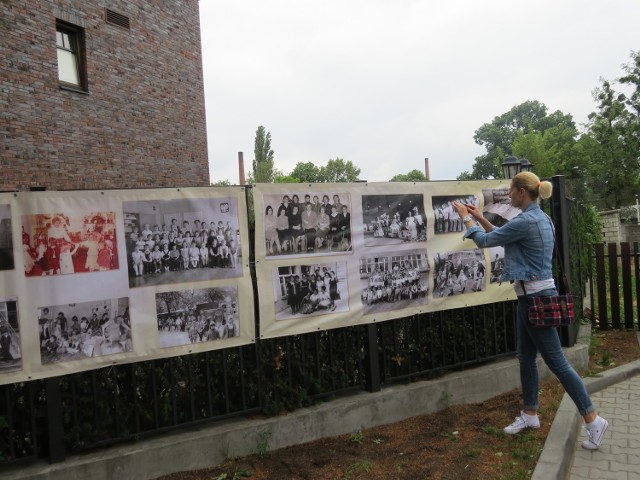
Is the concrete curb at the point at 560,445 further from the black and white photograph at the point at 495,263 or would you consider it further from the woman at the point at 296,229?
the woman at the point at 296,229

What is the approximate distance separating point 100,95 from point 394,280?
11342mm

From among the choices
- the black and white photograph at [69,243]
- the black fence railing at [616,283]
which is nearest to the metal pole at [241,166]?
the black fence railing at [616,283]

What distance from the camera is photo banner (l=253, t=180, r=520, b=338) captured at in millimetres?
3990

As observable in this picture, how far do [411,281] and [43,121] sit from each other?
34.6ft

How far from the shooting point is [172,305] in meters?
3.60

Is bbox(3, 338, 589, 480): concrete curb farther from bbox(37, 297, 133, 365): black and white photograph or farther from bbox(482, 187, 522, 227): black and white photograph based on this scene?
bbox(482, 187, 522, 227): black and white photograph

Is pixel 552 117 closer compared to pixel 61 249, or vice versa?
pixel 61 249

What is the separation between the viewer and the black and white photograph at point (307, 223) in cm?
397

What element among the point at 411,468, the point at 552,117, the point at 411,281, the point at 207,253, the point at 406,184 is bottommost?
the point at 411,468

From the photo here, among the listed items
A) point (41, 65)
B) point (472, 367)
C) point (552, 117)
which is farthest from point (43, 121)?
point (552, 117)

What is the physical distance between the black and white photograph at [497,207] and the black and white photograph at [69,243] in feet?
11.4

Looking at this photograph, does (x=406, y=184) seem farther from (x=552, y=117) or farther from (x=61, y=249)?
(x=552, y=117)

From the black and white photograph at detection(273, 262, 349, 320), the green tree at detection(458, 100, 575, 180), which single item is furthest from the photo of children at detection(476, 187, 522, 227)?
the green tree at detection(458, 100, 575, 180)

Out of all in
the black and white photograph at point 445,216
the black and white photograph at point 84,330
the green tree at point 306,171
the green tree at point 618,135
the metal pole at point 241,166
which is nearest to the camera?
the black and white photograph at point 84,330
